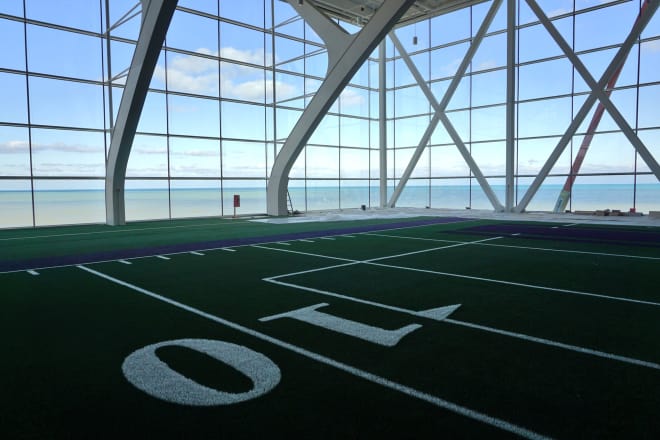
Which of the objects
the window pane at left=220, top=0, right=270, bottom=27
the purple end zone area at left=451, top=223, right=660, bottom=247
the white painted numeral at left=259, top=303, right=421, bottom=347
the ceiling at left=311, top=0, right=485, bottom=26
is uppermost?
the ceiling at left=311, top=0, right=485, bottom=26

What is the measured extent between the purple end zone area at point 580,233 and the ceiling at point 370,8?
1633cm

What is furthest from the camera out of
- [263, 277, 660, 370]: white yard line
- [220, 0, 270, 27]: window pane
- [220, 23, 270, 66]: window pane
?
[220, 0, 270, 27]: window pane

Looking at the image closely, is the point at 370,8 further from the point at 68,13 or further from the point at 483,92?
the point at 68,13

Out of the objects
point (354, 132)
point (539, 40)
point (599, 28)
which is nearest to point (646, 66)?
point (599, 28)

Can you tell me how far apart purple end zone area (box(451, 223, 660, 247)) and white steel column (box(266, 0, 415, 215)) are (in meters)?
9.14

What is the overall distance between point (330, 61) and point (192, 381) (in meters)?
20.8

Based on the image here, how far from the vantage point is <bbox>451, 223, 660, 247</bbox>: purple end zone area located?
13836 millimetres

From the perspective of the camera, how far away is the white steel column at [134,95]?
57.1ft

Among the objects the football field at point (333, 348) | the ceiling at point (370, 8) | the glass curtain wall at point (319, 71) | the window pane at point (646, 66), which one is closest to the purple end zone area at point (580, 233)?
the football field at point (333, 348)

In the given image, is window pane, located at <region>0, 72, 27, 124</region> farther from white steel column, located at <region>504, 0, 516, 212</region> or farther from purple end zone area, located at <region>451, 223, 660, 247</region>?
purple end zone area, located at <region>451, 223, 660, 247</region>

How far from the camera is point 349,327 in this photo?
554 centimetres

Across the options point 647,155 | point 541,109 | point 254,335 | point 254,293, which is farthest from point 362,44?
point 541,109

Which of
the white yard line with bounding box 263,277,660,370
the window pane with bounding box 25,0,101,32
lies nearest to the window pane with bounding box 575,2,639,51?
the window pane with bounding box 25,0,101,32

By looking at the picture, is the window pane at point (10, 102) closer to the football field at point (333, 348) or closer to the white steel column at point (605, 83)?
the football field at point (333, 348)
